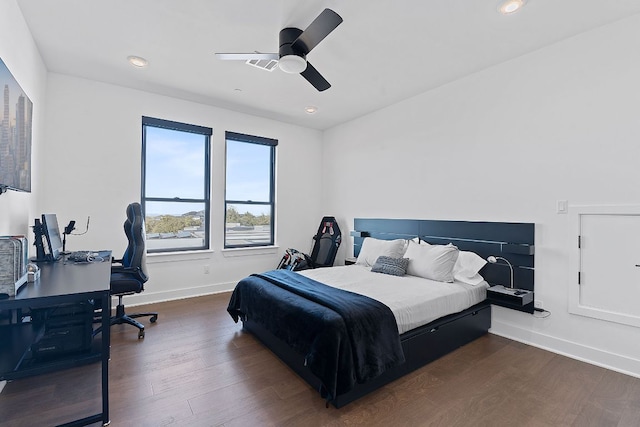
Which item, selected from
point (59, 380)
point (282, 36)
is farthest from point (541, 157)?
point (59, 380)

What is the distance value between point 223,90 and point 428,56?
2543 millimetres

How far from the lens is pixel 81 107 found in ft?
11.7

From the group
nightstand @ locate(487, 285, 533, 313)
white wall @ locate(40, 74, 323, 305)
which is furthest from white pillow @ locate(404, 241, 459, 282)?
white wall @ locate(40, 74, 323, 305)

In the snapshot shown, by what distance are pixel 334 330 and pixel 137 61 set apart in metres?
3.35

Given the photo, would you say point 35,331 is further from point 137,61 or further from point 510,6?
point 510,6

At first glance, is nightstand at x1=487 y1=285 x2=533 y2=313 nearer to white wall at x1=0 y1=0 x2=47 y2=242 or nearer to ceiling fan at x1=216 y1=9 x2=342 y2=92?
ceiling fan at x1=216 y1=9 x2=342 y2=92

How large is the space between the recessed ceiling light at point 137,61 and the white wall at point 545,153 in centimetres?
324

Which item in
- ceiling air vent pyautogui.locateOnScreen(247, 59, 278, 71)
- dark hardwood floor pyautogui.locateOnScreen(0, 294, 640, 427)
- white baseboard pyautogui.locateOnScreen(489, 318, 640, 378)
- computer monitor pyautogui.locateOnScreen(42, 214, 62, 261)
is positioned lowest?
dark hardwood floor pyautogui.locateOnScreen(0, 294, 640, 427)

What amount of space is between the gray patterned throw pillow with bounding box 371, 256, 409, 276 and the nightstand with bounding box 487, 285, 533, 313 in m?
0.87

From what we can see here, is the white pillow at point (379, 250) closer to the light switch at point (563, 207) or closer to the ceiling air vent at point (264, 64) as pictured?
the light switch at point (563, 207)

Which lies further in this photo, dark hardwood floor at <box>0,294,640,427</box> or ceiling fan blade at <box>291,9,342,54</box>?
ceiling fan blade at <box>291,9,342,54</box>

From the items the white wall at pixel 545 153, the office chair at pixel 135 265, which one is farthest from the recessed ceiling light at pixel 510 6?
the office chair at pixel 135 265

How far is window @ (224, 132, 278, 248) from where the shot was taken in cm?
479

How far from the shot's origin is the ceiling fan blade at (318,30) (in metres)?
2.01
